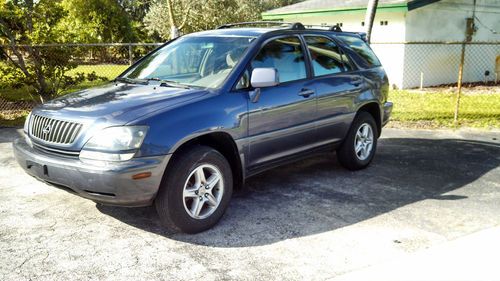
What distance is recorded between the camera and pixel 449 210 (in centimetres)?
479

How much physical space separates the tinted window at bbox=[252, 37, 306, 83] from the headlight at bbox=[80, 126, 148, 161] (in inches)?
60.6

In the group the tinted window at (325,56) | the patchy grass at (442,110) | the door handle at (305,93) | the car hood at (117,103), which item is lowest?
the patchy grass at (442,110)

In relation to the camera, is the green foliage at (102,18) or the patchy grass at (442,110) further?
the green foliage at (102,18)

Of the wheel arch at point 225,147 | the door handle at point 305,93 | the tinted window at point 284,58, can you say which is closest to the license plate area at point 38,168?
the wheel arch at point 225,147

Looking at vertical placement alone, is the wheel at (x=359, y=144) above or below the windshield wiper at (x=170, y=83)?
below

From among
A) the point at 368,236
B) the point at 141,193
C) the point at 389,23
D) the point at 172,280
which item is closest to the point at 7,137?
the point at 141,193

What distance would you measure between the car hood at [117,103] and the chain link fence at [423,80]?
3.47 metres

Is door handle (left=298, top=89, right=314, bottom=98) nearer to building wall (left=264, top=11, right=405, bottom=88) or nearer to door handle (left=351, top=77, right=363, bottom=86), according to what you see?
door handle (left=351, top=77, right=363, bottom=86)

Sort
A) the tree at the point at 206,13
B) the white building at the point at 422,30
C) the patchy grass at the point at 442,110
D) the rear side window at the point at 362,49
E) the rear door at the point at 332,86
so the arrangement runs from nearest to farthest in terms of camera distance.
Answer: the rear door at the point at 332,86, the rear side window at the point at 362,49, the patchy grass at the point at 442,110, the white building at the point at 422,30, the tree at the point at 206,13

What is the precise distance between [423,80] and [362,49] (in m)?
9.66

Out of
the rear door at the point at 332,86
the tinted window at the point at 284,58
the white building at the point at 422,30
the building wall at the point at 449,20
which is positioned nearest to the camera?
the tinted window at the point at 284,58

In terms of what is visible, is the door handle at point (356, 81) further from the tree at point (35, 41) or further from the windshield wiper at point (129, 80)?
the tree at point (35, 41)

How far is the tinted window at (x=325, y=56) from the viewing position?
17.8ft

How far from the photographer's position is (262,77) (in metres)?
4.40
